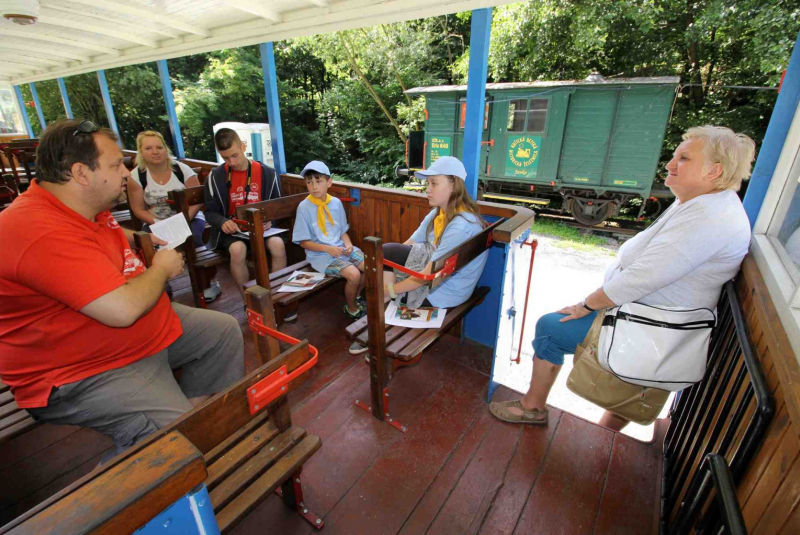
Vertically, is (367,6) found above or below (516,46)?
below

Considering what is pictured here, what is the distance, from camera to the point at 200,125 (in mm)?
14945

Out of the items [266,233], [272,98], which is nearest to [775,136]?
[266,233]

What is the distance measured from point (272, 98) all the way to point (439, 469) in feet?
12.4

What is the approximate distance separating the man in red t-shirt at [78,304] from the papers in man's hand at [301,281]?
1.22m

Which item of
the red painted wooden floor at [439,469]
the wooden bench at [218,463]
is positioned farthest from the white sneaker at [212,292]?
the wooden bench at [218,463]

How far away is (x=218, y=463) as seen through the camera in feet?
4.60

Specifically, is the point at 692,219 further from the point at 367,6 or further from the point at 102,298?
the point at 367,6

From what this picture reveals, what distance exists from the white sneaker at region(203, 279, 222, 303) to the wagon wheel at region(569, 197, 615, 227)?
776 centimetres

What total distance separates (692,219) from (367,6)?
251 centimetres

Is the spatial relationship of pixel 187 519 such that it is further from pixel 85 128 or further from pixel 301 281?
pixel 301 281

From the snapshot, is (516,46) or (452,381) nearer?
(452,381)

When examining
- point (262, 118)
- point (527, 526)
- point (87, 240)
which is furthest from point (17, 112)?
point (527, 526)

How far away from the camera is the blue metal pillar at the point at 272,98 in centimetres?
383

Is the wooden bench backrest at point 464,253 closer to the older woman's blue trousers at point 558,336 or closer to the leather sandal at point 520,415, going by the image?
the older woman's blue trousers at point 558,336
